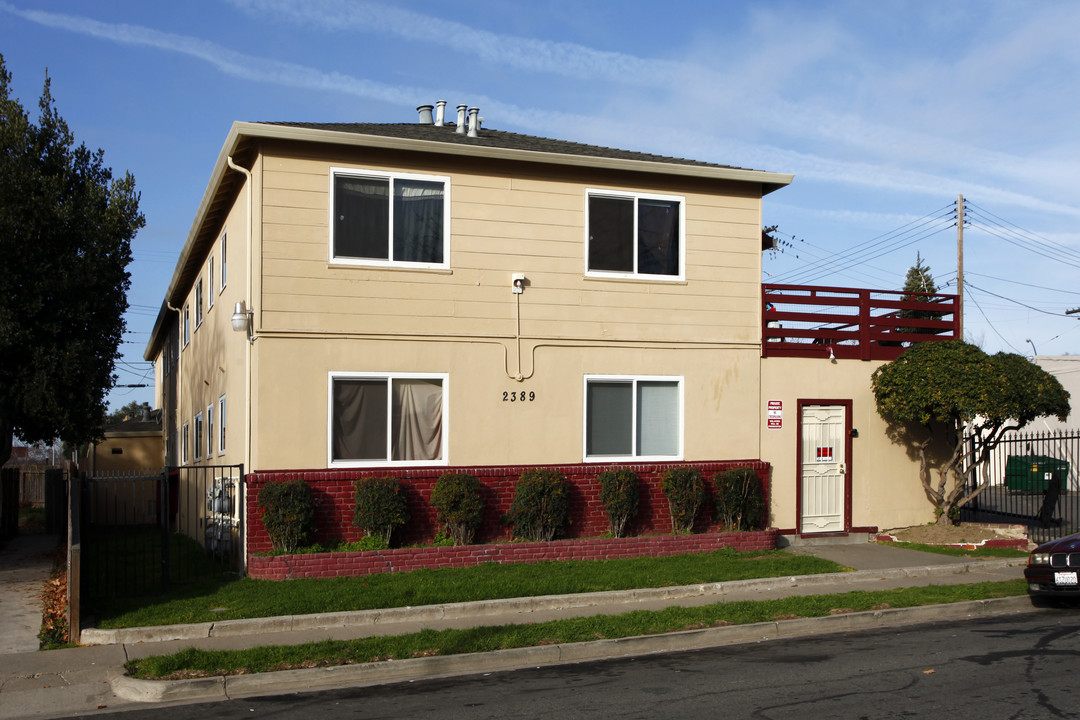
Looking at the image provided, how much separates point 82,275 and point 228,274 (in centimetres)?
236

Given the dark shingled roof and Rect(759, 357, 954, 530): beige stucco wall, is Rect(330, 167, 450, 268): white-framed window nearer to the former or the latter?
the dark shingled roof

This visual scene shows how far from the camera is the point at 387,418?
14484 millimetres

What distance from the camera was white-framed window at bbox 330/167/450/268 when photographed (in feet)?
47.4

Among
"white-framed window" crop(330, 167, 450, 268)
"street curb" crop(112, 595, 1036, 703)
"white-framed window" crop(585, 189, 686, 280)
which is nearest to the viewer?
"street curb" crop(112, 595, 1036, 703)

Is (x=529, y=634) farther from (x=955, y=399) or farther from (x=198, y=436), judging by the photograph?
(x=198, y=436)

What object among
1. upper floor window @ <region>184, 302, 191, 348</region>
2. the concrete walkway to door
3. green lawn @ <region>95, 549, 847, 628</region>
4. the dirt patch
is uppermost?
upper floor window @ <region>184, 302, 191, 348</region>

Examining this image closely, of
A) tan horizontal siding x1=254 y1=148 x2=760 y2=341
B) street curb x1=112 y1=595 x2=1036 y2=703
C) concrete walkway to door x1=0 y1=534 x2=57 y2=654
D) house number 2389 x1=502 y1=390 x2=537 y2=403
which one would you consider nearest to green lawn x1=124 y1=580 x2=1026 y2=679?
street curb x1=112 y1=595 x2=1036 y2=703

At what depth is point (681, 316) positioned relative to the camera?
53.6 feet

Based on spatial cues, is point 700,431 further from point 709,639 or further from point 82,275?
point 82,275

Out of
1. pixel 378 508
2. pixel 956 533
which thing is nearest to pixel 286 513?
pixel 378 508

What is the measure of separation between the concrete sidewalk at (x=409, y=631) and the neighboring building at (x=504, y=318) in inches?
138

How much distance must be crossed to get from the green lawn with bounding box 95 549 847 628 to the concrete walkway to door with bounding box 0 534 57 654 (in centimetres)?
79

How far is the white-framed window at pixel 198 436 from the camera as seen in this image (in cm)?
2041

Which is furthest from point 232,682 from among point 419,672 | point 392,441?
point 392,441
